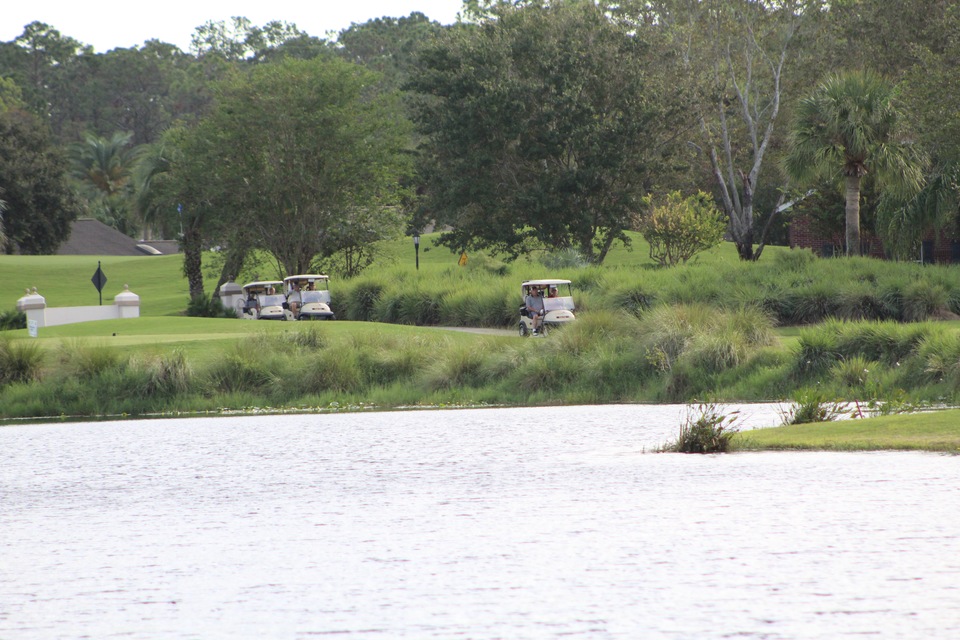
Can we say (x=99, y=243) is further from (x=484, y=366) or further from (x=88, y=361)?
(x=484, y=366)

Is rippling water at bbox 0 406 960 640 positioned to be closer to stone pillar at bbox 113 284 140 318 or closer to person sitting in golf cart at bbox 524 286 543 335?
person sitting in golf cart at bbox 524 286 543 335

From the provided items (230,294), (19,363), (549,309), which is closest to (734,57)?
(230,294)

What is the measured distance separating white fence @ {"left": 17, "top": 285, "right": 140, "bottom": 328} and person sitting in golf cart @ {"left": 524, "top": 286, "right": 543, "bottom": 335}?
48.0ft

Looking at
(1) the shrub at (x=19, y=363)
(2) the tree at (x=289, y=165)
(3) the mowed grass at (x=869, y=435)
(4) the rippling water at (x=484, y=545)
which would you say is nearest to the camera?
(4) the rippling water at (x=484, y=545)

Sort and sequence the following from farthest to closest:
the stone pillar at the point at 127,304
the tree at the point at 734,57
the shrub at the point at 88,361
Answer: the tree at the point at 734,57 → the stone pillar at the point at 127,304 → the shrub at the point at 88,361

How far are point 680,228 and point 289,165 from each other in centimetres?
1673

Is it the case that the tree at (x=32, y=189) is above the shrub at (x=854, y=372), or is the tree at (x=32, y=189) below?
above

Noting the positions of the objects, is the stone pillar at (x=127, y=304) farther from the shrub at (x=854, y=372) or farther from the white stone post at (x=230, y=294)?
the shrub at (x=854, y=372)

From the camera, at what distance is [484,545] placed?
7809 mm

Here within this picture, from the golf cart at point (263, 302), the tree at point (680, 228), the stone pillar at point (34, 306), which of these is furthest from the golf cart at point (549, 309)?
the tree at point (680, 228)

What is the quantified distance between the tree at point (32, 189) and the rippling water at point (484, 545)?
62.0 metres

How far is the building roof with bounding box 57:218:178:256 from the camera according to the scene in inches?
3253

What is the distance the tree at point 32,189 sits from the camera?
7088 centimetres

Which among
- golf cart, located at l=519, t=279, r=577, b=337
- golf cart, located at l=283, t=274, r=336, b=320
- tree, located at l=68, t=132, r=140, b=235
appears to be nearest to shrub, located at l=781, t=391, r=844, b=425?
golf cart, located at l=519, t=279, r=577, b=337
